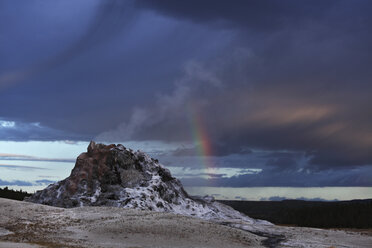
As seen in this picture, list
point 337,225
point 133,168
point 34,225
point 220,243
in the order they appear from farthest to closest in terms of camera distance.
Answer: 1. point 337,225
2. point 133,168
3. point 34,225
4. point 220,243

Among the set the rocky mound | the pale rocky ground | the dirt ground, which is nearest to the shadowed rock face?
the rocky mound

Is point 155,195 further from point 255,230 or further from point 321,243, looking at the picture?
point 321,243

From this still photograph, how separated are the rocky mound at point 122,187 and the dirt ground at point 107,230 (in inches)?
542

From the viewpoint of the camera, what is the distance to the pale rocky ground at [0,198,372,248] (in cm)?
4700

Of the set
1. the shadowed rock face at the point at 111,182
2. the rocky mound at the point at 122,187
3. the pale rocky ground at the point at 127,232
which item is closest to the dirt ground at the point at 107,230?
the pale rocky ground at the point at 127,232

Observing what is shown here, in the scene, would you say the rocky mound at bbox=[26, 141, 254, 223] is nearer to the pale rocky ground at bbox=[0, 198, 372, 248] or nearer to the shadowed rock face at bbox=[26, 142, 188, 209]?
the shadowed rock face at bbox=[26, 142, 188, 209]

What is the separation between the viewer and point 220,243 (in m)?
49.1

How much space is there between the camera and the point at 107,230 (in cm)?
5162

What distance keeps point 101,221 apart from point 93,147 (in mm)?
34370

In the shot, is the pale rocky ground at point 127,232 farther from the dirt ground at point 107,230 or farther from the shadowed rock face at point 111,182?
the shadowed rock face at point 111,182

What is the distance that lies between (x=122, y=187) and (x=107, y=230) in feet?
94.3

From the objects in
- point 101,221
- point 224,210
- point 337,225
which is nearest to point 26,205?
point 101,221

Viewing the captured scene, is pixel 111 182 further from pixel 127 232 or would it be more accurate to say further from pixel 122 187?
pixel 127 232

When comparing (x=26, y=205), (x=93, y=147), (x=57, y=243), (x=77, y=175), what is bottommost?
(x=57, y=243)
